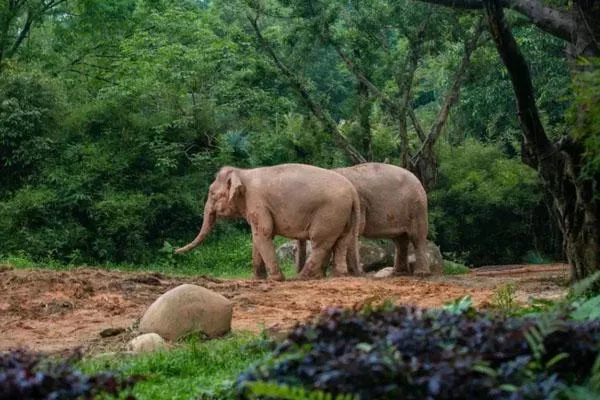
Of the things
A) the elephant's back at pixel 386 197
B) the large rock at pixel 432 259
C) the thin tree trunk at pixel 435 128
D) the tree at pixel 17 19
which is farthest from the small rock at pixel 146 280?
the tree at pixel 17 19

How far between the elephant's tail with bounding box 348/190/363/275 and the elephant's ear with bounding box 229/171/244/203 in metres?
1.88

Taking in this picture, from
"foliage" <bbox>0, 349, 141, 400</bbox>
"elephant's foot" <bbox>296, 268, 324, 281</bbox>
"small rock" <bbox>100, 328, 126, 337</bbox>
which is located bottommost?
"small rock" <bbox>100, 328, 126, 337</bbox>

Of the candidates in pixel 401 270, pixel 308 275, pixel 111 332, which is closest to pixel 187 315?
pixel 111 332

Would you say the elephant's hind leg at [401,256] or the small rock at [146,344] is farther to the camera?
the elephant's hind leg at [401,256]

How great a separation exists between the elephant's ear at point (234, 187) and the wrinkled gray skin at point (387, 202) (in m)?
1.64

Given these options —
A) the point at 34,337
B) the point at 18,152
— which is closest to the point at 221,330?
the point at 34,337

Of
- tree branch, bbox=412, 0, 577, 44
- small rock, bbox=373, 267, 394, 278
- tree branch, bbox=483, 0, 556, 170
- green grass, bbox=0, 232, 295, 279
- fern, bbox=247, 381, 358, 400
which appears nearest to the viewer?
fern, bbox=247, 381, 358, 400

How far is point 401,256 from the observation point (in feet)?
63.9

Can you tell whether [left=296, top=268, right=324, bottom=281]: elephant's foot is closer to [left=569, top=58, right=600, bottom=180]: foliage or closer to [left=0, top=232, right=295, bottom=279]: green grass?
[left=0, top=232, right=295, bottom=279]: green grass

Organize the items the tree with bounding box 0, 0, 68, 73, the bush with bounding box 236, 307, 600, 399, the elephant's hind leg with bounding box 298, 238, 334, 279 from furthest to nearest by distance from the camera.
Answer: the tree with bounding box 0, 0, 68, 73 → the elephant's hind leg with bounding box 298, 238, 334, 279 → the bush with bounding box 236, 307, 600, 399

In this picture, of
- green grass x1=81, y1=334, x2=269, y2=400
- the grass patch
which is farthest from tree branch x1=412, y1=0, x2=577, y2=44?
the grass patch

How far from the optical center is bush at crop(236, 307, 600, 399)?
11.7 feet

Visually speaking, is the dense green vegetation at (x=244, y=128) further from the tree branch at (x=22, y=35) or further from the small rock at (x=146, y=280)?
the small rock at (x=146, y=280)

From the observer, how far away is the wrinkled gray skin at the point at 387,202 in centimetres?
1845
